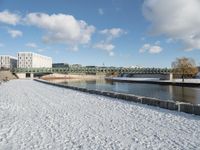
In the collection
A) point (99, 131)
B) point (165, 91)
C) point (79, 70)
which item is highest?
point (79, 70)

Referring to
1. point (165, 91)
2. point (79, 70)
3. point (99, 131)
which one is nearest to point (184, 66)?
point (165, 91)

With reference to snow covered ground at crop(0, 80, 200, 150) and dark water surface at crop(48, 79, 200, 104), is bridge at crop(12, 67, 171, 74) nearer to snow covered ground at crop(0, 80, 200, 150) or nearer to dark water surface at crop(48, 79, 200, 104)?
dark water surface at crop(48, 79, 200, 104)

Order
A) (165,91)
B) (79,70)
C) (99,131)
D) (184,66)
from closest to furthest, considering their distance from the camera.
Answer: (99,131)
(165,91)
(184,66)
(79,70)

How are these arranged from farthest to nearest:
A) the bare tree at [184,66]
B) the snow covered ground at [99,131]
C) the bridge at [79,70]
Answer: the bridge at [79,70]
the bare tree at [184,66]
the snow covered ground at [99,131]

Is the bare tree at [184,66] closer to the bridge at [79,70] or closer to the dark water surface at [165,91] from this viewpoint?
the dark water surface at [165,91]

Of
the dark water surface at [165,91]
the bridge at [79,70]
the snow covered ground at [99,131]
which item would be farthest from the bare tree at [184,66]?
the snow covered ground at [99,131]

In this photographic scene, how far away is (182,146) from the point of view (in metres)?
10.4

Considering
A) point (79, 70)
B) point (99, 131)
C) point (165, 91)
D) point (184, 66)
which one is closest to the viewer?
point (99, 131)

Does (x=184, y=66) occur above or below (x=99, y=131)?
above

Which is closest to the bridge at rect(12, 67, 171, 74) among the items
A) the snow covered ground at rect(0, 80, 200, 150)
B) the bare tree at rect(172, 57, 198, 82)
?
the bare tree at rect(172, 57, 198, 82)

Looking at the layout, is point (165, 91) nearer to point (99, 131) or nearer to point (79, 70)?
point (99, 131)

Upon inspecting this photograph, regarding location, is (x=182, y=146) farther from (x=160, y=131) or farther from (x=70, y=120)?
(x=70, y=120)

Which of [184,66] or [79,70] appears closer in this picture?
[184,66]

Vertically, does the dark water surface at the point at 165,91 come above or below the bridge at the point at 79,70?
below
